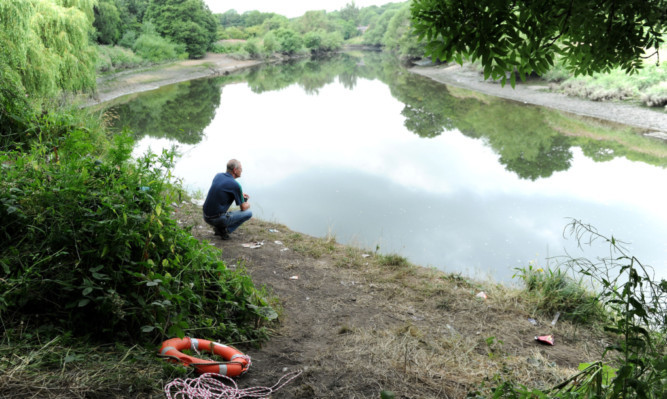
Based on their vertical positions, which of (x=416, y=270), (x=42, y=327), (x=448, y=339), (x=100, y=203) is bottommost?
(x=416, y=270)

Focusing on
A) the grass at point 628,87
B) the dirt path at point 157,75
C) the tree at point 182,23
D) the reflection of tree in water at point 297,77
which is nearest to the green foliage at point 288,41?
the tree at point 182,23

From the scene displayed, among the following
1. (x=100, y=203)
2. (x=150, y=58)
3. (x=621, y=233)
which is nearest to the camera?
(x=100, y=203)

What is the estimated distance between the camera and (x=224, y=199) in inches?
259

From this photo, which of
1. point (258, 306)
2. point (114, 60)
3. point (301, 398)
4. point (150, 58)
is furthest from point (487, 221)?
point (150, 58)

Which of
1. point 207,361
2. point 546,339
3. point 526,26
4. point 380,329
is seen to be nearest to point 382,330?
point 380,329

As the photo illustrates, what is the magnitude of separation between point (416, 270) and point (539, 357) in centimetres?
290

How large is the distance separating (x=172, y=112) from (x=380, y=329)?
21.6 m

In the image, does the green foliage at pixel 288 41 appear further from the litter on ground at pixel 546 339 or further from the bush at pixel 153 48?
the litter on ground at pixel 546 339

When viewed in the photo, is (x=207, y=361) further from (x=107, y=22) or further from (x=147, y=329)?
(x=107, y=22)

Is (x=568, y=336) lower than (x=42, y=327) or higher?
lower

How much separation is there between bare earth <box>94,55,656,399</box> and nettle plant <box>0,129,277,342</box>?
50cm

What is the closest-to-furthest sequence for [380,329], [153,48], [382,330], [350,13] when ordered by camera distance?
[382,330]
[380,329]
[153,48]
[350,13]

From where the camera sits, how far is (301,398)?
291 centimetres

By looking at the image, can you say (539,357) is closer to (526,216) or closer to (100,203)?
(100,203)
